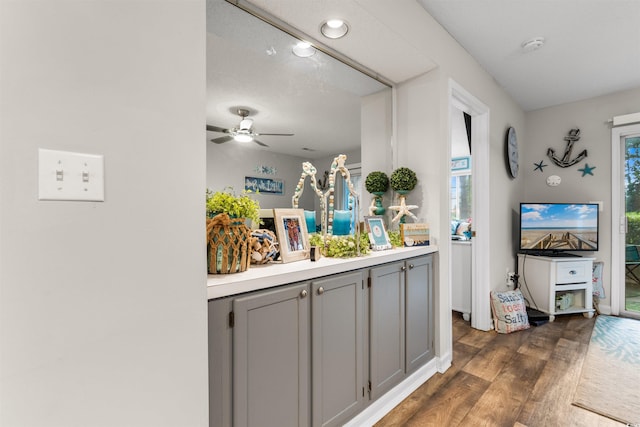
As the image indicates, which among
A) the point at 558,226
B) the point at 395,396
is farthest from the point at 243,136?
the point at 558,226

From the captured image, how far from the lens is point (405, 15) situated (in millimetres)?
1819

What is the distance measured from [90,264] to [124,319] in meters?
0.17

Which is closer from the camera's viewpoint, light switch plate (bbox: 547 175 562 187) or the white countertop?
the white countertop

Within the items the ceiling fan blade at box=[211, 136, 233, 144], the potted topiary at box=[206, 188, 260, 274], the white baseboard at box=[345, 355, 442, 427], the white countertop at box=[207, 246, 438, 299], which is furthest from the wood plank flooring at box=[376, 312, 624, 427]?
the ceiling fan blade at box=[211, 136, 233, 144]

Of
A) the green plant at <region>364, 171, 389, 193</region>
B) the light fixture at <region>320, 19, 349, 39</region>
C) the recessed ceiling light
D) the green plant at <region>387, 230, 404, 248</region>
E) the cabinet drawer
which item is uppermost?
the recessed ceiling light

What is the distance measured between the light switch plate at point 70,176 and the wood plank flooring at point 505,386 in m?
1.77

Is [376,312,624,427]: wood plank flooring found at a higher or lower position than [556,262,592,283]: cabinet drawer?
lower

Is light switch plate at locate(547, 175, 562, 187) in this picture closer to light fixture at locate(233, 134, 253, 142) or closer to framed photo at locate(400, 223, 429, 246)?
framed photo at locate(400, 223, 429, 246)

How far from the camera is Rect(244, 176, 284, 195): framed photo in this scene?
4.73 ft

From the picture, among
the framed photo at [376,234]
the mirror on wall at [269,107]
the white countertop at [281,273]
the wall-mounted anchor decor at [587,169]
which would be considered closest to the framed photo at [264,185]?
the mirror on wall at [269,107]

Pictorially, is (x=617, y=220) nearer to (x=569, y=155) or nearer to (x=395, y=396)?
(x=569, y=155)

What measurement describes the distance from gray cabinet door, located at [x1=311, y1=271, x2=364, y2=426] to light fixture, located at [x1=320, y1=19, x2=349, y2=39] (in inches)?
53.0

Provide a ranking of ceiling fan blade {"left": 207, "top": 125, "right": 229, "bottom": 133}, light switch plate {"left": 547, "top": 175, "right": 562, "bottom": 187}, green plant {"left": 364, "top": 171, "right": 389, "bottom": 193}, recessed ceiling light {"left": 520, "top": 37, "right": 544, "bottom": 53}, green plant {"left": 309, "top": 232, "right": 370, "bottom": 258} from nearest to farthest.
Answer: ceiling fan blade {"left": 207, "top": 125, "right": 229, "bottom": 133}, green plant {"left": 309, "top": 232, "right": 370, "bottom": 258}, green plant {"left": 364, "top": 171, "right": 389, "bottom": 193}, recessed ceiling light {"left": 520, "top": 37, "right": 544, "bottom": 53}, light switch plate {"left": 547, "top": 175, "right": 562, "bottom": 187}

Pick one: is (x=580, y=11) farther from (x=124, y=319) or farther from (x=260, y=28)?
(x=124, y=319)
